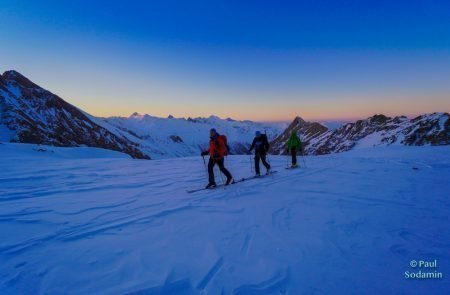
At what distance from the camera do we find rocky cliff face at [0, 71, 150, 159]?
85625mm

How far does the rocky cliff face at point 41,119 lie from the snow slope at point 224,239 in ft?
291

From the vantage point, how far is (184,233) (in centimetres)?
609

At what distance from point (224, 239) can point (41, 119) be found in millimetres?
125372

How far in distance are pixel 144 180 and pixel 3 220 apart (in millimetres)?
6178

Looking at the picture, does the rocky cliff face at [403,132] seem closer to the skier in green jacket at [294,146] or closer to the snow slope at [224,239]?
the skier in green jacket at [294,146]

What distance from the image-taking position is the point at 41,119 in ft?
352

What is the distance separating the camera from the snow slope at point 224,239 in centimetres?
419

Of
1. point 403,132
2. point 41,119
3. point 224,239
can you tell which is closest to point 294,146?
point 224,239

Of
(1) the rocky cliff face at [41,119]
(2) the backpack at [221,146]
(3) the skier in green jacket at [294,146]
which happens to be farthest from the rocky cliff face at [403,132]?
(1) the rocky cliff face at [41,119]

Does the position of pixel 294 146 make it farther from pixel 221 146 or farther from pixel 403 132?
pixel 403 132

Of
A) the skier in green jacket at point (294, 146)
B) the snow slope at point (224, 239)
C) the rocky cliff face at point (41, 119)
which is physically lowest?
the snow slope at point (224, 239)

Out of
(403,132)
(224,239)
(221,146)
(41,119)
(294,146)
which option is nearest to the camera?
(224,239)

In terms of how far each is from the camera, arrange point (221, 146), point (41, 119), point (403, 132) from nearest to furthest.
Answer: point (221, 146)
point (41, 119)
point (403, 132)

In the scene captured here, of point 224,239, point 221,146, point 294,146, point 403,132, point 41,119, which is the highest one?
point 41,119
